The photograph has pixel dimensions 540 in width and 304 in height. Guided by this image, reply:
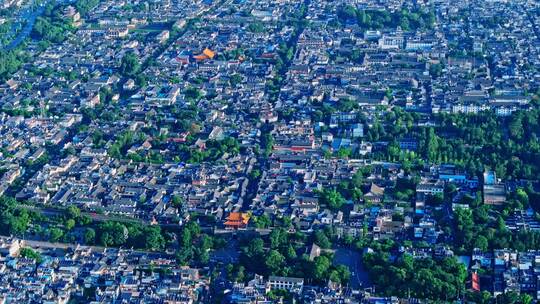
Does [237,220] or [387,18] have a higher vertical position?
[237,220]

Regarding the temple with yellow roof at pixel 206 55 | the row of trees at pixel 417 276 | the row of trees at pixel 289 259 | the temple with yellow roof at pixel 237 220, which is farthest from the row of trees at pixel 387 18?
the row of trees at pixel 417 276

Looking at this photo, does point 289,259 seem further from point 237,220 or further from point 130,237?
point 130,237

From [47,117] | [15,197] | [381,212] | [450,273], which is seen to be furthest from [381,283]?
[47,117]

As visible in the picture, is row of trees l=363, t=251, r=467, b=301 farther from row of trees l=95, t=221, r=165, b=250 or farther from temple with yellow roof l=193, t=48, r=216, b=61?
temple with yellow roof l=193, t=48, r=216, b=61

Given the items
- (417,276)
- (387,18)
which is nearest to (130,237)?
(417,276)

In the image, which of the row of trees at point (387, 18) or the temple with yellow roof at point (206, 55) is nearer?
the temple with yellow roof at point (206, 55)

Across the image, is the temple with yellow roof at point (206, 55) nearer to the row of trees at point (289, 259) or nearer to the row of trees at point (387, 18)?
the row of trees at point (387, 18)

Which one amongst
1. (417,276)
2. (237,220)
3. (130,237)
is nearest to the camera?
(417,276)

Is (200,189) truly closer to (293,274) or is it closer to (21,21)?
(293,274)

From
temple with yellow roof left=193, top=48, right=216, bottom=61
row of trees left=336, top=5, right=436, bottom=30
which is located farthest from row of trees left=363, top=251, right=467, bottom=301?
row of trees left=336, top=5, right=436, bottom=30

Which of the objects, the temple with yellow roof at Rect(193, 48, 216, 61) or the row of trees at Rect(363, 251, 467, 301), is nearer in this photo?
the row of trees at Rect(363, 251, 467, 301)

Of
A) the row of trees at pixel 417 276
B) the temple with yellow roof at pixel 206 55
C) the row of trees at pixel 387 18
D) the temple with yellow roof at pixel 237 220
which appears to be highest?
the row of trees at pixel 417 276

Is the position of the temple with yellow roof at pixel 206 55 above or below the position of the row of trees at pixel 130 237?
below
